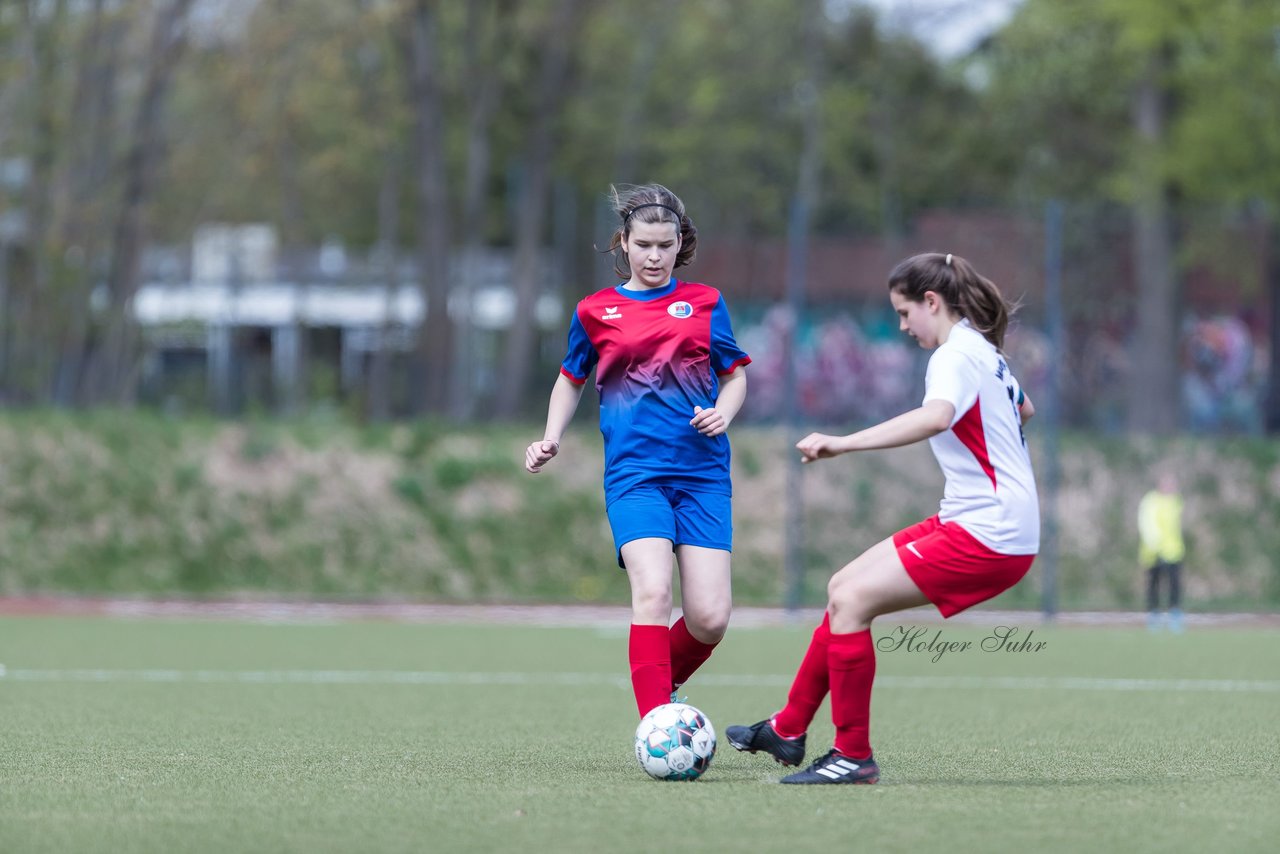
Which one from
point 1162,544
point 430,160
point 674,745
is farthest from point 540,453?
point 430,160

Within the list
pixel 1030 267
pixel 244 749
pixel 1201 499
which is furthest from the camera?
pixel 1201 499

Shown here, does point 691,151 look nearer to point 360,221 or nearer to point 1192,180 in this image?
point 360,221

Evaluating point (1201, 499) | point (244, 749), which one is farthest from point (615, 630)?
point (244, 749)

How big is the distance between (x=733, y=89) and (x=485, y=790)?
3763cm

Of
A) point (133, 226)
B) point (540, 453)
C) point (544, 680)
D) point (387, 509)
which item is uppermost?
point (133, 226)

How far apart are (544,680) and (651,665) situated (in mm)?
5336

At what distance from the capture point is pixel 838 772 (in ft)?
21.4

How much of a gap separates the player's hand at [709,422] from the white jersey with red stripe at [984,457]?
0.81m

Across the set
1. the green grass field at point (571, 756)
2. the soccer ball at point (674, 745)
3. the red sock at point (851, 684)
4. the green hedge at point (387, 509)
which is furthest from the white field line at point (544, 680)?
the green hedge at point (387, 509)

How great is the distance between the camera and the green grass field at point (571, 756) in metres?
5.46

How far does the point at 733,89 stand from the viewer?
141 feet

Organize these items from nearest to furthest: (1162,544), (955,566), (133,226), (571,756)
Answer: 1. (955,566)
2. (571,756)
3. (1162,544)
4. (133,226)

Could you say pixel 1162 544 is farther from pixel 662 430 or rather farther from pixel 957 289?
pixel 957 289

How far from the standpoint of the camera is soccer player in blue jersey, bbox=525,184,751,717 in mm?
6934
